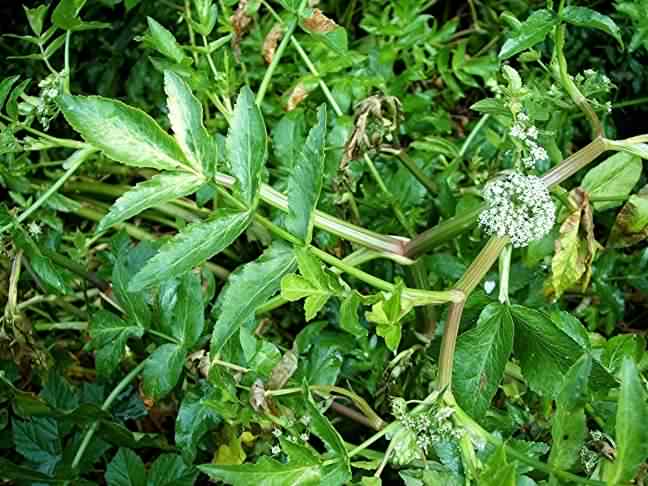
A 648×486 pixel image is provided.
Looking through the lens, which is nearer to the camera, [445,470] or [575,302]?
[445,470]

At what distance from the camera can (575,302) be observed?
1.13 meters

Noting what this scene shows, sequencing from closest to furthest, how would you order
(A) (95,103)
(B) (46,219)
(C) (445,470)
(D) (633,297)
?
1. (A) (95,103)
2. (C) (445,470)
3. (B) (46,219)
4. (D) (633,297)

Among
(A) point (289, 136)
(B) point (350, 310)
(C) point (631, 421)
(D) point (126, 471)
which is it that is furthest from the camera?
(A) point (289, 136)

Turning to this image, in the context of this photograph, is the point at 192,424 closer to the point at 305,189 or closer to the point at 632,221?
the point at 305,189

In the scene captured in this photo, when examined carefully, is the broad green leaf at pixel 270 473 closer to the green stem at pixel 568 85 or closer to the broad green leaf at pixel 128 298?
the broad green leaf at pixel 128 298

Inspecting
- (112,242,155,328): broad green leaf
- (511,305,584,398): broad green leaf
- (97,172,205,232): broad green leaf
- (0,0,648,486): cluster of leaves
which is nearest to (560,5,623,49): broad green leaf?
(0,0,648,486): cluster of leaves

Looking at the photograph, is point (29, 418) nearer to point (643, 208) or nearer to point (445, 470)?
point (445, 470)

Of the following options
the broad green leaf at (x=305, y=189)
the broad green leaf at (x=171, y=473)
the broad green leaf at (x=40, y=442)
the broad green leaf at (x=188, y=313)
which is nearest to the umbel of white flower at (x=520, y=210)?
the broad green leaf at (x=305, y=189)

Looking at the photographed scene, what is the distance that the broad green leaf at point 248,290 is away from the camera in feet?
1.79

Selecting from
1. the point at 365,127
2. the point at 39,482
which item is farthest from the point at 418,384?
the point at 39,482

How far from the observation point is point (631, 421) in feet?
1.59

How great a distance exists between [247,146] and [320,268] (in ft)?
0.31

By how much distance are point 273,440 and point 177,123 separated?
1.18 feet

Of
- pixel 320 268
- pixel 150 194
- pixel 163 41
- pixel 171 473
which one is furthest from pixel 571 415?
pixel 163 41
